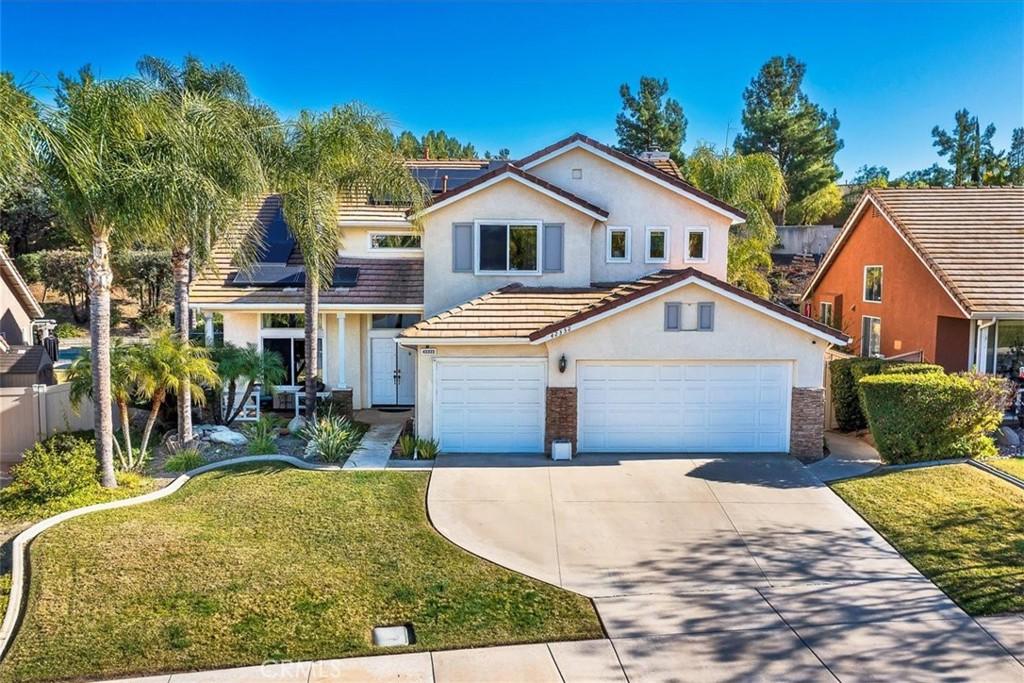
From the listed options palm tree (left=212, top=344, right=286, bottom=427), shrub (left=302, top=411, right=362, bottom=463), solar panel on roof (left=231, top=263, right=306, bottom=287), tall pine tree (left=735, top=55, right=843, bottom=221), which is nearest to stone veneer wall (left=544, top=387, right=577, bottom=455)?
shrub (left=302, top=411, right=362, bottom=463)

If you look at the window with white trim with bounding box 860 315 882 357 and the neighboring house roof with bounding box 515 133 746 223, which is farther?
the window with white trim with bounding box 860 315 882 357

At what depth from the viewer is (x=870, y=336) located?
75.7 feet

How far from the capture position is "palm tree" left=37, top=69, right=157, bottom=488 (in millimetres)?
10750

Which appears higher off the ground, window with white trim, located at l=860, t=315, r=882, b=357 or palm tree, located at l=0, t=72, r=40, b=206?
palm tree, located at l=0, t=72, r=40, b=206

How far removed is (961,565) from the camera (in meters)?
9.23

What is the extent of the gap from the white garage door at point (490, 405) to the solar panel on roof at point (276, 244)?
7950 millimetres

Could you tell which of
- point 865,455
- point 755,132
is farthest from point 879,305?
point 755,132

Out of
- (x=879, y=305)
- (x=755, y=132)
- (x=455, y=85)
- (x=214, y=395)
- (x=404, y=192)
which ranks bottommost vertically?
(x=214, y=395)

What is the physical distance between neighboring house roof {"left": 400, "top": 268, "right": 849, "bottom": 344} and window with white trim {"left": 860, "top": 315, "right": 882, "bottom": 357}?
28.6 feet

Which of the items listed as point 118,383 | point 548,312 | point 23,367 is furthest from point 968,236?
Result: point 23,367

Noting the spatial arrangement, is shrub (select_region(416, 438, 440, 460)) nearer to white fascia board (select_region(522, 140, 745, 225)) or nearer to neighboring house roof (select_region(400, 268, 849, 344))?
neighboring house roof (select_region(400, 268, 849, 344))

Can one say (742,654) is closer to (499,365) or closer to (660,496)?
(660,496)

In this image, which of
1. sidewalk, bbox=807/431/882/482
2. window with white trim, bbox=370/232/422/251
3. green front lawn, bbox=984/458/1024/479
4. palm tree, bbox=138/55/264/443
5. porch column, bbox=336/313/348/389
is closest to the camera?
palm tree, bbox=138/55/264/443

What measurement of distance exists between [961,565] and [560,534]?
536 cm
